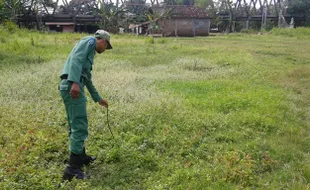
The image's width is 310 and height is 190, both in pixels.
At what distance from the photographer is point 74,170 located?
358 cm

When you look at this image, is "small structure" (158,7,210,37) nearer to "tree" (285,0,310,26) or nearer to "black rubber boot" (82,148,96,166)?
"tree" (285,0,310,26)

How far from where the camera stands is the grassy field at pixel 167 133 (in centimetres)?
358

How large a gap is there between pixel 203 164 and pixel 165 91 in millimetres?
3683

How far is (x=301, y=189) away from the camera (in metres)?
3.34

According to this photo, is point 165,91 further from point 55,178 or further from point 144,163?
point 55,178

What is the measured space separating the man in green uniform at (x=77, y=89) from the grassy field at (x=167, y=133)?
255mm

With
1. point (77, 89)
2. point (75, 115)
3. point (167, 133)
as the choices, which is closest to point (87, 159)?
point (75, 115)

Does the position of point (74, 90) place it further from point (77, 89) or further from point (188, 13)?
point (188, 13)

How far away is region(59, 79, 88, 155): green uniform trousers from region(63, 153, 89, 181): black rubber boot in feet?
0.27

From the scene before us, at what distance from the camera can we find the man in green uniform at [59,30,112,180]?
335 cm

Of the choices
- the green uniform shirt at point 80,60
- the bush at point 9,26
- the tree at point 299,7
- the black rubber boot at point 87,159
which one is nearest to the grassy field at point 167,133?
the black rubber boot at point 87,159

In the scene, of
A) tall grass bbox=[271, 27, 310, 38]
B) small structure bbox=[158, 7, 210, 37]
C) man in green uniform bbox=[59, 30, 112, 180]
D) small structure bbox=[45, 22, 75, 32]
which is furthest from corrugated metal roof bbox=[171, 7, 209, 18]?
man in green uniform bbox=[59, 30, 112, 180]

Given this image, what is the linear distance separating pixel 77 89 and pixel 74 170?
1.02 metres

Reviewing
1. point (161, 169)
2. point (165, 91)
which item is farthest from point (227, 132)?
point (165, 91)
